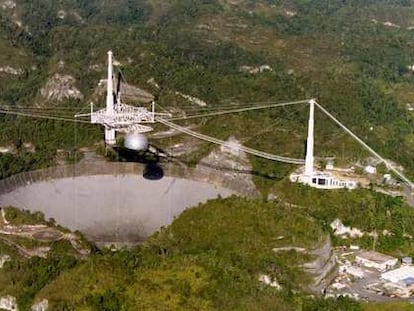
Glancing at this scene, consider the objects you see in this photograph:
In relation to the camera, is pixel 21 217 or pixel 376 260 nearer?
pixel 21 217

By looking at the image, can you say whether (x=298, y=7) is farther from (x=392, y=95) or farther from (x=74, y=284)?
(x=74, y=284)

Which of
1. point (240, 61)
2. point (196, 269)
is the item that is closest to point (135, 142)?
point (196, 269)

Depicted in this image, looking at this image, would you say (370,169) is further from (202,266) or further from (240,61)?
(240,61)

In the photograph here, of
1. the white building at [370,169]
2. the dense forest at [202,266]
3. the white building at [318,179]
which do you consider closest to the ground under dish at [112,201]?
the dense forest at [202,266]

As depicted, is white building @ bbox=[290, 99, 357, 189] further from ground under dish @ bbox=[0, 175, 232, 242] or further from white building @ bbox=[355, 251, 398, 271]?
ground under dish @ bbox=[0, 175, 232, 242]

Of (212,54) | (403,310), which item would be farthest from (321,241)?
(212,54)

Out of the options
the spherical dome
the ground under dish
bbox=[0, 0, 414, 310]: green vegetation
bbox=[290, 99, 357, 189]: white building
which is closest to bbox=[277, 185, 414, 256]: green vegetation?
→ bbox=[0, 0, 414, 310]: green vegetation
